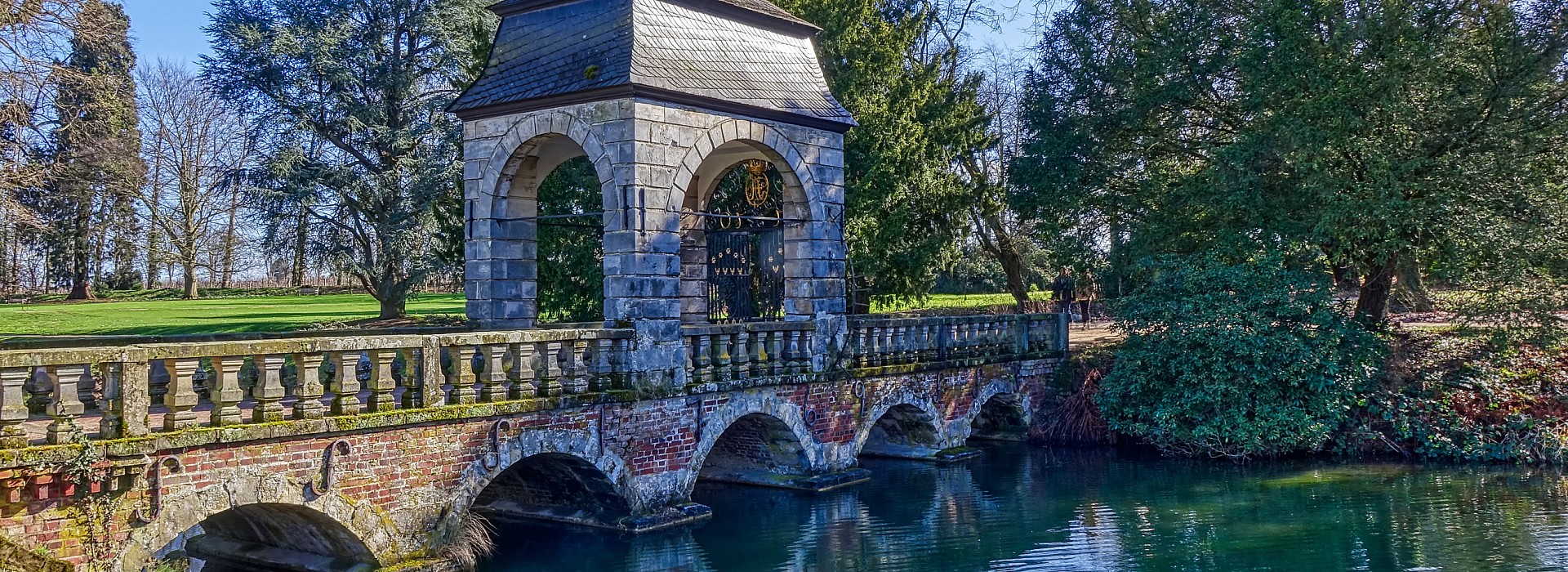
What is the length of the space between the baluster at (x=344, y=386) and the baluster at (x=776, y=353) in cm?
509

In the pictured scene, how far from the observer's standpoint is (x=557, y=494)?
478 inches

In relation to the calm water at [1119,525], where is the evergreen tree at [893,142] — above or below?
above

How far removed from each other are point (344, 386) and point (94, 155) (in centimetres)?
1370

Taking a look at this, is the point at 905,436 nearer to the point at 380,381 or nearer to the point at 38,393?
the point at 380,381

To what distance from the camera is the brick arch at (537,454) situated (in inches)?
388

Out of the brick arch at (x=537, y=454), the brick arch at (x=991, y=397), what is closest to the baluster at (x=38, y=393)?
the brick arch at (x=537, y=454)

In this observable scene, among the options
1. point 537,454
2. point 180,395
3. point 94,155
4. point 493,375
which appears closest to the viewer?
point 180,395

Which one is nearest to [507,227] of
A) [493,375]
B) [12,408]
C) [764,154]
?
[493,375]

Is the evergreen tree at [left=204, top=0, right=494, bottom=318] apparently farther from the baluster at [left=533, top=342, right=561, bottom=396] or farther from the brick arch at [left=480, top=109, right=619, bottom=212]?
the baluster at [left=533, top=342, right=561, bottom=396]

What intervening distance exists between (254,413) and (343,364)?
775 millimetres

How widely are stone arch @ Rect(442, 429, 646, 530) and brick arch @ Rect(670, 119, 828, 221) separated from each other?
2.69 metres

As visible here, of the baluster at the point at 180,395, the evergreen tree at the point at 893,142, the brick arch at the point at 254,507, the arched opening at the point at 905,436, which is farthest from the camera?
the evergreen tree at the point at 893,142

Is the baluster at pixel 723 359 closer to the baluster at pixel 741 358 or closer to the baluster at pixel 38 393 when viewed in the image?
the baluster at pixel 741 358

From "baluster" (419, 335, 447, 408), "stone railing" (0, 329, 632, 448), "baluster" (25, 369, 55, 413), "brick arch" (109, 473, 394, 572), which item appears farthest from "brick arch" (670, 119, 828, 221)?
"baluster" (25, 369, 55, 413)
